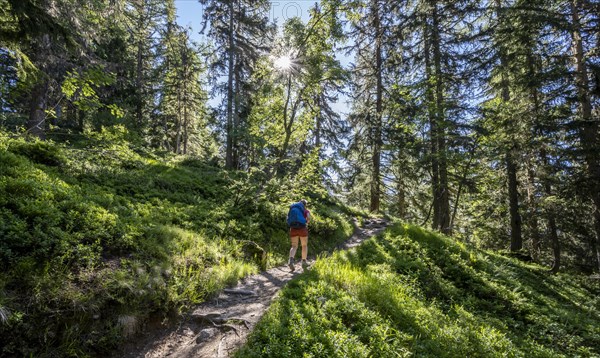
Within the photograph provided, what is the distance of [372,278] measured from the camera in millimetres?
7254

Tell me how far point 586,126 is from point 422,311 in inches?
358

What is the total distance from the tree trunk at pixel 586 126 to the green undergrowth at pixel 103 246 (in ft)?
31.6

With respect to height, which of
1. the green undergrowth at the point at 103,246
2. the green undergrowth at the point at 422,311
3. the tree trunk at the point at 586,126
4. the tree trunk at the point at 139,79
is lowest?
the green undergrowth at the point at 422,311

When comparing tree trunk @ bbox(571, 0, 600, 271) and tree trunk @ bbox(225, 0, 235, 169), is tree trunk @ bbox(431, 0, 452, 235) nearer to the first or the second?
tree trunk @ bbox(571, 0, 600, 271)

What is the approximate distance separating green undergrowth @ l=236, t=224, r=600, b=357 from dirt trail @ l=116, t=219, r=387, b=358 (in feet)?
1.32

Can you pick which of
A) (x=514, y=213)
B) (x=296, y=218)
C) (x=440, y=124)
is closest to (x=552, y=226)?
(x=514, y=213)

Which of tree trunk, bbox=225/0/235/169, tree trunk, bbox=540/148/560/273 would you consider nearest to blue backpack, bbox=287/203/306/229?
tree trunk, bbox=540/148/560/273

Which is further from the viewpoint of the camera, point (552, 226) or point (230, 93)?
point (230, 93)

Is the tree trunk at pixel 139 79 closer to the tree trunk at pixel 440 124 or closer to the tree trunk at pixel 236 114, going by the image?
the tree trunk at pixel 236 114

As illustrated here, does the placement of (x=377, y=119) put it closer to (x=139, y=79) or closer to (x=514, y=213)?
(x=514, y=213)

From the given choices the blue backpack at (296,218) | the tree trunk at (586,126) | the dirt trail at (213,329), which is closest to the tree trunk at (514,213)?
the tree trunk at (586,126)

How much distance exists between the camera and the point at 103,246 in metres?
5.73

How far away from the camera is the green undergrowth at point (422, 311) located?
4648 mm

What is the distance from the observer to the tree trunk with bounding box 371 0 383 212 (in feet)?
61.1
